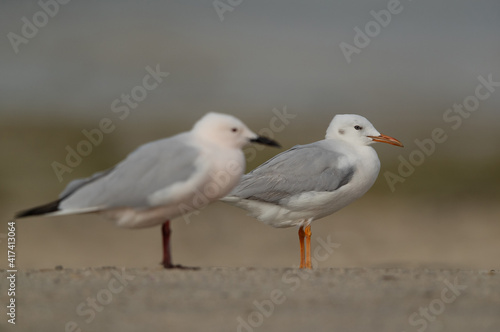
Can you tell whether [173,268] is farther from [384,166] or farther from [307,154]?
[384,166]

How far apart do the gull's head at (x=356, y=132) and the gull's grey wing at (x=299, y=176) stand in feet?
1.18

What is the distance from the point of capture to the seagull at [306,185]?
460 inches

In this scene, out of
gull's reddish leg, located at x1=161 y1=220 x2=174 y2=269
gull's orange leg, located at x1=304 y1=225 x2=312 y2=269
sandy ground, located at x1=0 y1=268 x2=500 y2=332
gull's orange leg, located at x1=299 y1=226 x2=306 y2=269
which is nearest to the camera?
sandy ground, located at x1=0 y1=268 x2=500 y2=332

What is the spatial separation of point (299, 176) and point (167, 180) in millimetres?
3021

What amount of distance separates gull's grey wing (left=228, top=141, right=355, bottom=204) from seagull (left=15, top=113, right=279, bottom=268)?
241 cm

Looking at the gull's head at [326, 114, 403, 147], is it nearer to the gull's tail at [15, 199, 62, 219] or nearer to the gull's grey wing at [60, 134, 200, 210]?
the gull's grey wing at [60, 134, 200, 210]

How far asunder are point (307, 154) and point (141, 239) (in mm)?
12552

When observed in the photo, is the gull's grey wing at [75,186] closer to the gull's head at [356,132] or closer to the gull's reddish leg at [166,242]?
the gull's reddish leg at [166,242]

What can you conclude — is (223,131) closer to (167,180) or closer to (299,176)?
(167,180)

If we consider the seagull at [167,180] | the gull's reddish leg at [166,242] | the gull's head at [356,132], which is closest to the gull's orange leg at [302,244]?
the gull's head at [356,132]

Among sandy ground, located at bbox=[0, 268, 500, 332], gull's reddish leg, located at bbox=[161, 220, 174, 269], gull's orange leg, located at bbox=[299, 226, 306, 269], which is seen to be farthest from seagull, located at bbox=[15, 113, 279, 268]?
gull's orange leg, located at bbox=[299, 226, 306, 269]

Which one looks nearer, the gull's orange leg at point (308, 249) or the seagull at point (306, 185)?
the gull's orange leg at point (308, 249)

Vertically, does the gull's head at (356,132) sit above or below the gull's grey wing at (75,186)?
below

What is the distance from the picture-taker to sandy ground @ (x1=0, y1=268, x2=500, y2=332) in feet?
25.7
